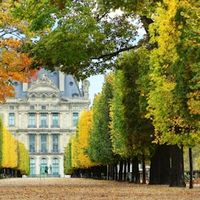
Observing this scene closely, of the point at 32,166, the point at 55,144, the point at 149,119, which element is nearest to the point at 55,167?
the point at 32,166

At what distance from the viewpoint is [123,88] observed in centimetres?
3941

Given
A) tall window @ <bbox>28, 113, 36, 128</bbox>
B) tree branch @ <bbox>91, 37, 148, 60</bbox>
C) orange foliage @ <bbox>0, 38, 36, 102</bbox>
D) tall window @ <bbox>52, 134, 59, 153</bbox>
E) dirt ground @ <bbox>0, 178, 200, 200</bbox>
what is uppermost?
tall window @ <bbox>28, 113, 36, 128</bbox>

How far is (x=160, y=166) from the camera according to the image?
3719 cm

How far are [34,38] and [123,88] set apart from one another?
8.38 metres

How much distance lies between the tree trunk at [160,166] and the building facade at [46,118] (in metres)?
138

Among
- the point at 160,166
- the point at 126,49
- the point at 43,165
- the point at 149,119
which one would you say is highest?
the point at 126,49

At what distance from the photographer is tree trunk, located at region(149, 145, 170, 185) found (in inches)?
1445

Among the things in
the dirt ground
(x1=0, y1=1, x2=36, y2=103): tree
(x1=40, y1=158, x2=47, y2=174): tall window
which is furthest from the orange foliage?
(x1=40, y1=158, x2=47, y2=174): tall window

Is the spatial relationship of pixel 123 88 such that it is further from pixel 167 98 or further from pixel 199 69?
pixel 199 69

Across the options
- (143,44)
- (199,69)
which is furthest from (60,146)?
(199,69)

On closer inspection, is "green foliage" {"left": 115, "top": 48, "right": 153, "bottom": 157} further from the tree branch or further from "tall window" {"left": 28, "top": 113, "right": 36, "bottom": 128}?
"tall window" {"left": 28, "top": 113, "right": 36, "bottom": 128}

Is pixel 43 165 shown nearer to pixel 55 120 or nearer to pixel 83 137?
pixel 55 120

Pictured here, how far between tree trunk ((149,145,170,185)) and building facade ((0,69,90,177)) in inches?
5416

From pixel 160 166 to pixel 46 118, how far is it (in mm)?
142874
